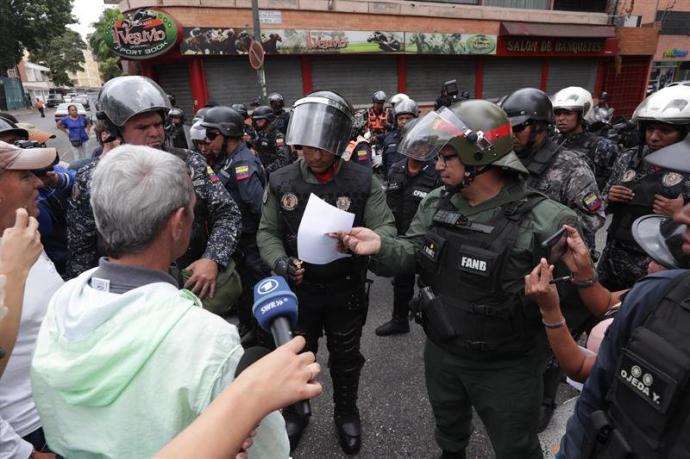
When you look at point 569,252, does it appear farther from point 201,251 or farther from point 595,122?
point 595,122

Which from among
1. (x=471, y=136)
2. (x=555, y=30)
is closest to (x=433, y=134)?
(x=471, y=136)

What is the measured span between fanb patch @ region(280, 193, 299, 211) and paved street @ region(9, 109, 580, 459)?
5.42 feet

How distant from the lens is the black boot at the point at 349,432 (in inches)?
109

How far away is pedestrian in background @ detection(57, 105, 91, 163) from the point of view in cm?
1324

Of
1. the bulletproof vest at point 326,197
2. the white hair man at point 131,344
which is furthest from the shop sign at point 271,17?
the white hair man at point 131,344

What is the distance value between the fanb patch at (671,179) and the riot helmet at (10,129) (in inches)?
186

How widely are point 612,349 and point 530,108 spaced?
221cm

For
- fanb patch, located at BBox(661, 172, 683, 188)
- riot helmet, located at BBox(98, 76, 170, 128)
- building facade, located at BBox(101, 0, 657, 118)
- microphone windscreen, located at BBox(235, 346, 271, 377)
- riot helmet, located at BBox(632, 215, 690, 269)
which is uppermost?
building facade, located at BBox(101, 0, 657, 118)

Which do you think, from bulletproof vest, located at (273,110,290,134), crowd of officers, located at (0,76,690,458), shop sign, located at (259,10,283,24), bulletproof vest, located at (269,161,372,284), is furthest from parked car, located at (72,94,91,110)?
bulletproof vest, located at (269,161,372,284)

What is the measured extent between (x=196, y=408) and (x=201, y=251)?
1.86 metres

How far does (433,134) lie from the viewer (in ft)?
7.00

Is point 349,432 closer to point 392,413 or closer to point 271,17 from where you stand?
point 392,413

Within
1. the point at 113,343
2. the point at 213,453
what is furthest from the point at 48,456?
the point at 213,453

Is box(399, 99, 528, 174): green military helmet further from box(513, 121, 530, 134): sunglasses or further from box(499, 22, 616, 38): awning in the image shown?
box(499, 22, 616, 38): awning
